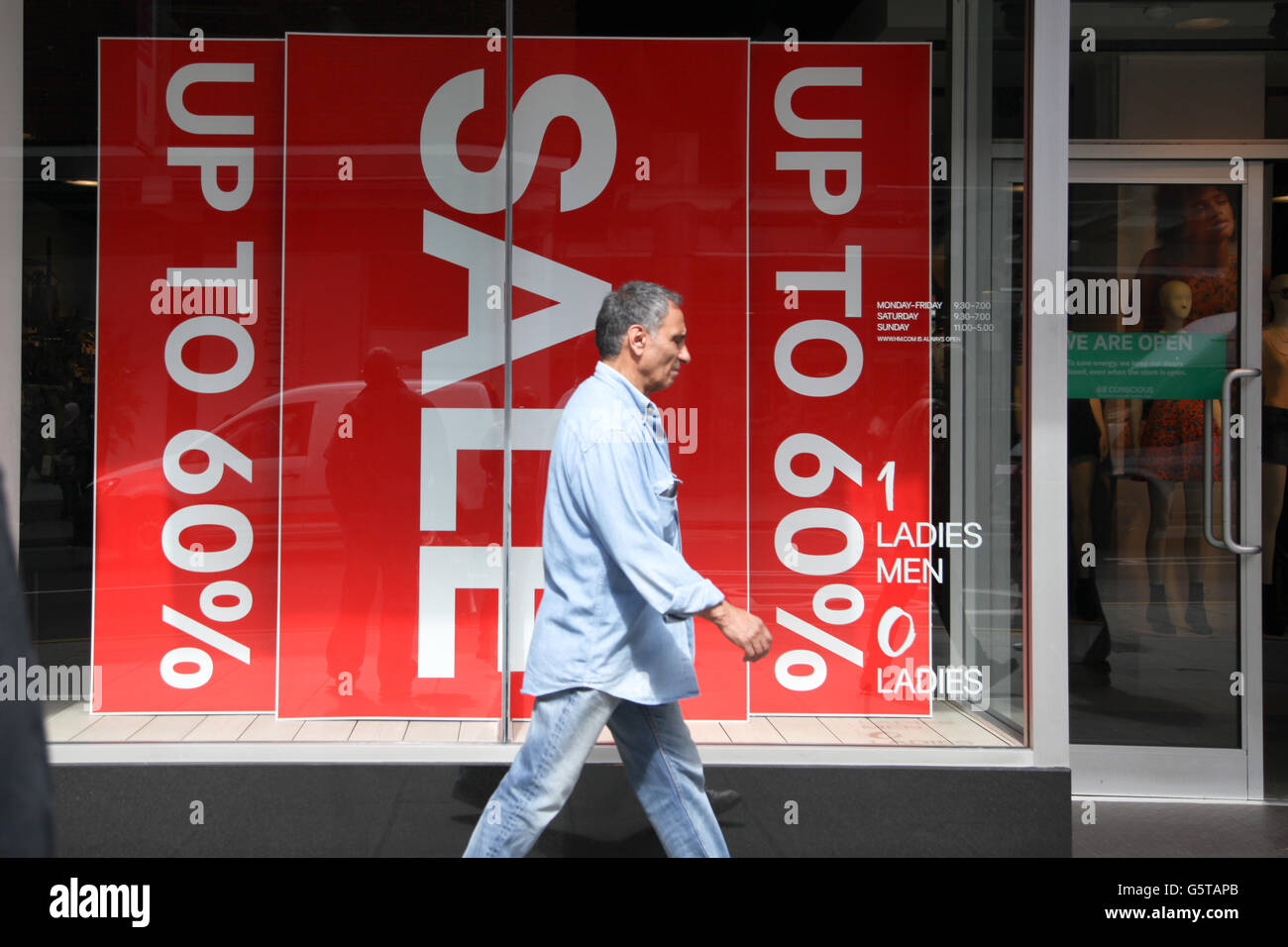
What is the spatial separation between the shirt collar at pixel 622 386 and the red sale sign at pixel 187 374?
1.91 metres

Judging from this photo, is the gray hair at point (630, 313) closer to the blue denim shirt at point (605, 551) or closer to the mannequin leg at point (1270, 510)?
the blue denim shirt at point (605, 551)

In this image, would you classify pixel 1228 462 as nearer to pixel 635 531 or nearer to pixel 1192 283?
pixel 1192 283

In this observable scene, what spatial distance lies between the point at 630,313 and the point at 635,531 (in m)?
0.67

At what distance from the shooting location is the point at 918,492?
15.1 ft

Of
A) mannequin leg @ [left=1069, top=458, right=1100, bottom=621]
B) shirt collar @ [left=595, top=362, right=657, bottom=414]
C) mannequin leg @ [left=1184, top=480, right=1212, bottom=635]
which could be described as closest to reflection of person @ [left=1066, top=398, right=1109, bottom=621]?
mannequin leg @ [left=1069, top=458, right=1100, bottom=621]

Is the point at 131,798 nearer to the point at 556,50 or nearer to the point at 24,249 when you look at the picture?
the point at 24,249

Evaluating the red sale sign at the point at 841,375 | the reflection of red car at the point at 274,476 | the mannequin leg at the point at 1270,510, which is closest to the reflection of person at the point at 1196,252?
the red sale sign at the point at 841,375

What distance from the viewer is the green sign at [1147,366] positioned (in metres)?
5.00

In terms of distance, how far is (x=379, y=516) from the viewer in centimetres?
455

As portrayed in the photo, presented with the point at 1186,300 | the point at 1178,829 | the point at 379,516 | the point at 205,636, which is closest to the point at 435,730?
the point at 379,516

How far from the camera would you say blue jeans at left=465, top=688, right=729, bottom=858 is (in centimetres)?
313

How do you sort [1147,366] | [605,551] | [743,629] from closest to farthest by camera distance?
[743,629], [605,551], [1147,366]
